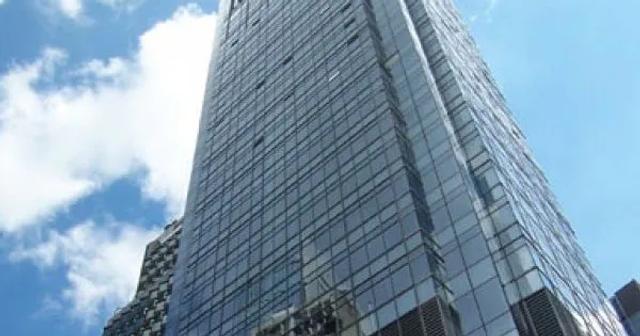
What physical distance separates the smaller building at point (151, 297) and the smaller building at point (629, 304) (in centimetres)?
4649

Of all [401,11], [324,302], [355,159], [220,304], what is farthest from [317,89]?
[324,302]

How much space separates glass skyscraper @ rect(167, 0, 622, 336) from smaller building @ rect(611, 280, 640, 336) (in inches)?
257

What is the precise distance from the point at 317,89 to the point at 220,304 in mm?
18736

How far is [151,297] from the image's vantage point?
93.6 meters

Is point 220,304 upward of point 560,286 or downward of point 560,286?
upward

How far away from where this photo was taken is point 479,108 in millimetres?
53688

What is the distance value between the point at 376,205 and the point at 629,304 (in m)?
18.7

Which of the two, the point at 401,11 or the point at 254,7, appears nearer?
the point at 401,11

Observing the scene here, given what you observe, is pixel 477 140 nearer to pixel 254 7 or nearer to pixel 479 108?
pixel 479 108

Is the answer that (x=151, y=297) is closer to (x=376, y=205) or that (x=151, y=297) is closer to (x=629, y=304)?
(x=376, y=205)

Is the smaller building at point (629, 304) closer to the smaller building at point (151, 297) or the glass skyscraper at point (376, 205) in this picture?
the glass skyscraper at point (376, 205)

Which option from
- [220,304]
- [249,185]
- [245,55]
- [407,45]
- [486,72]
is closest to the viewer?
[220,304]

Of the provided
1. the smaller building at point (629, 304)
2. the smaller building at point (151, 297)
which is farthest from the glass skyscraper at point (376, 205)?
the smaller building at point (151, 297)

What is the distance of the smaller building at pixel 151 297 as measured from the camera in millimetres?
90562
